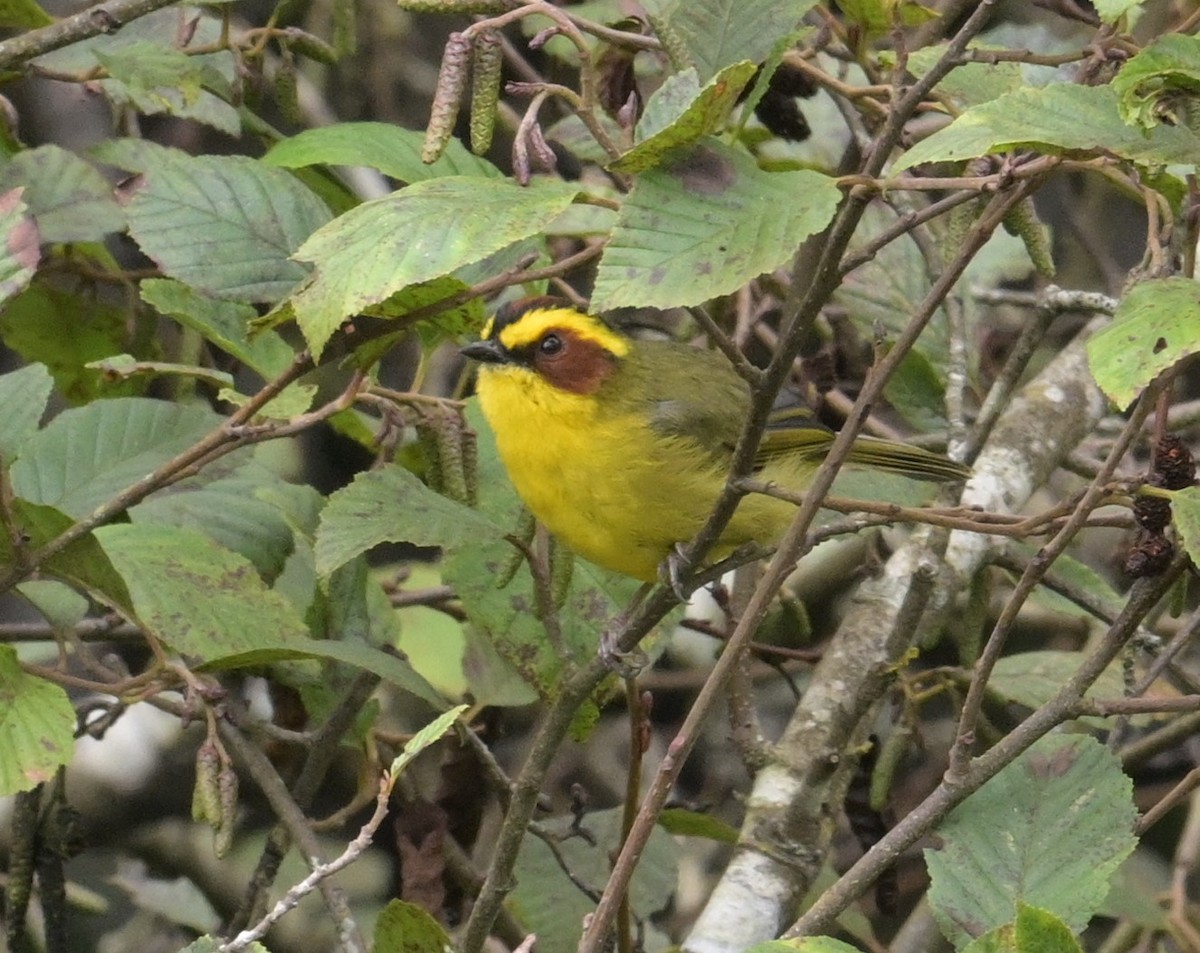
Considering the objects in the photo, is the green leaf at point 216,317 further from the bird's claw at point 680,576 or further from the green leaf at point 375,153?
the bird's claw at point 680,576

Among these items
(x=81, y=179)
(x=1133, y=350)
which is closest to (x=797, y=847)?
Result: (x=1133, y=350)

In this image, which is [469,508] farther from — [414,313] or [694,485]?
[694,485]

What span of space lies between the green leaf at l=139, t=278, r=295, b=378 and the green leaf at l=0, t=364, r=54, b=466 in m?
0.22

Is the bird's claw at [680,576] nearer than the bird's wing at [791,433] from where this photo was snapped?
Yes

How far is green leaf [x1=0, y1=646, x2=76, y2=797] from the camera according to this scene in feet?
6.92

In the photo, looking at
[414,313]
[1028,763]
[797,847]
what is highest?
[414,313]

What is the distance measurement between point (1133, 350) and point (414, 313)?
982mm

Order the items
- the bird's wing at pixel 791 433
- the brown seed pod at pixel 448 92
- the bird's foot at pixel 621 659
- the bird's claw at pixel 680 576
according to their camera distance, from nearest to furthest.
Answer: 1. the brown seed pod at pixel 448 92
2. the bird's foot at pixel 621 659
3. the bird's claw at pixel 680 576
4. the bird's wing at pixel 791 433

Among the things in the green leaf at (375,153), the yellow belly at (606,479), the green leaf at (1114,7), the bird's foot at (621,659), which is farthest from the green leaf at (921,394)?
the green leaf at (1114,7)

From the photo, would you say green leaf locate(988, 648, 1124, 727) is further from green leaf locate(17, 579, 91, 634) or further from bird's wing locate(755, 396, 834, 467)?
green leaf locate(17, 579, 91, 634)

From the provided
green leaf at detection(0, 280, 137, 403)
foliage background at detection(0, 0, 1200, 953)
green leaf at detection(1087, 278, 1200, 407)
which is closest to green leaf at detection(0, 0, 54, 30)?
foliage background at detection(0, 0, 1200, 953)

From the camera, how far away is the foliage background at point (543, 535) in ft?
5.92

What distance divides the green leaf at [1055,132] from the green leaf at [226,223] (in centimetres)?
108

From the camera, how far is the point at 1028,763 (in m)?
2.18
